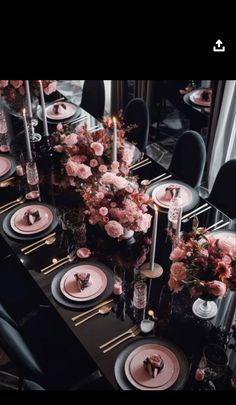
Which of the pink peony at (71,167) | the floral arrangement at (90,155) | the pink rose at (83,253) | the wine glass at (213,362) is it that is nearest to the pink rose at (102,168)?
the floral arrangement at (90,155)

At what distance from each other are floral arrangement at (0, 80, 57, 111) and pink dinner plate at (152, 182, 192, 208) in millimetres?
1202

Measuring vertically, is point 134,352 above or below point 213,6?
below

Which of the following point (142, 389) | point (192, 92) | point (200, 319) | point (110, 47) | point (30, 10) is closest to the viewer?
point (30, 10)

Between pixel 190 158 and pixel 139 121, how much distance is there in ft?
2.22

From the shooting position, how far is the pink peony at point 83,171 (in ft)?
10.3

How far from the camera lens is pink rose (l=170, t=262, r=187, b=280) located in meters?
2.39

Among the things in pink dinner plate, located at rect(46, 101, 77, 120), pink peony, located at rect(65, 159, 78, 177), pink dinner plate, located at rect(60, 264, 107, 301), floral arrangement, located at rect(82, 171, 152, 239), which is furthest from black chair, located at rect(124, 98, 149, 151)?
pink dinner plate, located at rect(60, 264, 107, 301)

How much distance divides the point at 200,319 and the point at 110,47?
5.89 ft

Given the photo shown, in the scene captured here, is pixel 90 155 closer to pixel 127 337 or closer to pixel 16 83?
pixel 16 83

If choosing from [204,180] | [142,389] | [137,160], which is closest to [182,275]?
[142,389]

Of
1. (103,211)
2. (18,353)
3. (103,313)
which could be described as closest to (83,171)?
(103,211)

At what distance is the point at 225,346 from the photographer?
2.41 m

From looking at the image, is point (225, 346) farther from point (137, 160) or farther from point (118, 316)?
point (137, 160)

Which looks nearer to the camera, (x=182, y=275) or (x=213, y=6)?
(x=213, y=6)
